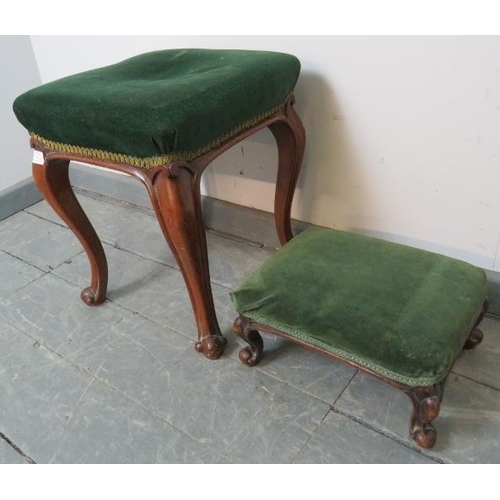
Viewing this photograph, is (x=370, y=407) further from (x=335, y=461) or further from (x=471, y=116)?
(x=471, y=116)

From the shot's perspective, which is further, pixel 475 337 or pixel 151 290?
pixel 151 290

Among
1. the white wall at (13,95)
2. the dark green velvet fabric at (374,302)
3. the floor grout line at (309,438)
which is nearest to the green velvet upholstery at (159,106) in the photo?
the dark green velvet fabric at (374,302)

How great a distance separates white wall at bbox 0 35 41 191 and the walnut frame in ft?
2.52

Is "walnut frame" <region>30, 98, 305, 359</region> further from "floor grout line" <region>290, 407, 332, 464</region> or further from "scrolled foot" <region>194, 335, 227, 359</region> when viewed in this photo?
"floor grout line" <region>290, 407, 332, 464</region>

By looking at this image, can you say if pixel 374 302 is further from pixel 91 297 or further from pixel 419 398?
pixel 91 297

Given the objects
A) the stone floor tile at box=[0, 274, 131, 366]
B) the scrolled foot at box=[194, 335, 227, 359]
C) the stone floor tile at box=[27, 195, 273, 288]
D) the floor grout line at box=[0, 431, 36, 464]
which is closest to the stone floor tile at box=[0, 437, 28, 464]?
the floor grout line at box=[0, 431, 36, 464]

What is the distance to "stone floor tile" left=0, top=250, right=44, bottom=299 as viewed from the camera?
1358 mm

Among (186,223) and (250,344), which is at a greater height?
(186,223)

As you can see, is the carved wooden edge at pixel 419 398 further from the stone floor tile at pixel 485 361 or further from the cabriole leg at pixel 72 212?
the cabriole leg at pixel 72 212

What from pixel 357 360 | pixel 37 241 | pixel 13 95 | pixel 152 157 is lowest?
pixel 37 241

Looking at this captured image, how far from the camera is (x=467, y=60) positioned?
0.91 meters

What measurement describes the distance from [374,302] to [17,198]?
4.86 feet

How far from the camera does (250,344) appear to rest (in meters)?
1.00

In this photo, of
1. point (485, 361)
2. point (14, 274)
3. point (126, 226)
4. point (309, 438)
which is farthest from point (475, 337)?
point (14, 274)
